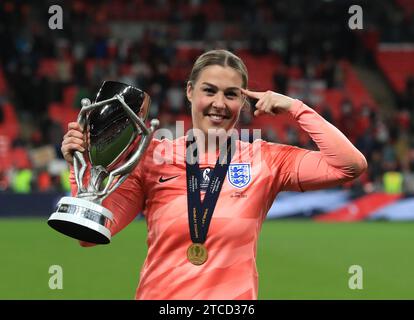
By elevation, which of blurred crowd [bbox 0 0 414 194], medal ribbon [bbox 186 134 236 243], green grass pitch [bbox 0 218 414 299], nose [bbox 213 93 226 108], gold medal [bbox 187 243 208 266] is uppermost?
blurred crowd [bbox 0 0 414 194]

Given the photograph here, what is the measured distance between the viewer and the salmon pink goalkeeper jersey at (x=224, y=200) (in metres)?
2.95

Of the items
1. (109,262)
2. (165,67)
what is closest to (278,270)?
(109,262)

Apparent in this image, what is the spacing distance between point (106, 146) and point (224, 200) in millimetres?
460

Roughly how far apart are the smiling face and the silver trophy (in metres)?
0.23

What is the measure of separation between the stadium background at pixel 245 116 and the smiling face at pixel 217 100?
4636 millimetres

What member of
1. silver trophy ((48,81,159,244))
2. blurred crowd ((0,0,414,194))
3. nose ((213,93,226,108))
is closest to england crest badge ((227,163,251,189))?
nose ((213,93,226,108))

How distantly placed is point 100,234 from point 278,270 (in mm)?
6709

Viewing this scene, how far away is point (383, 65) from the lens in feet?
73.7

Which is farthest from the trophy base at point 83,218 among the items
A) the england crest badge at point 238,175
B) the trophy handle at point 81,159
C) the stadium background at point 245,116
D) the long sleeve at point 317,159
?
the stadium background at point 245,116

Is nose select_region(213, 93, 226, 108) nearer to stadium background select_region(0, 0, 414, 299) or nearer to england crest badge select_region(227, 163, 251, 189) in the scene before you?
england crest badge select_region(227, 163, 251, 189)

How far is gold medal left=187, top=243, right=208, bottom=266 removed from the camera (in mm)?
2939

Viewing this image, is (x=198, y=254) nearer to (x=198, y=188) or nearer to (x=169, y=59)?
(x=198, y=188)

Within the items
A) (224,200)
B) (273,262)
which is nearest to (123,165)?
(224,200)

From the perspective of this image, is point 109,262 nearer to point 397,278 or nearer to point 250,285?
point 397,278
